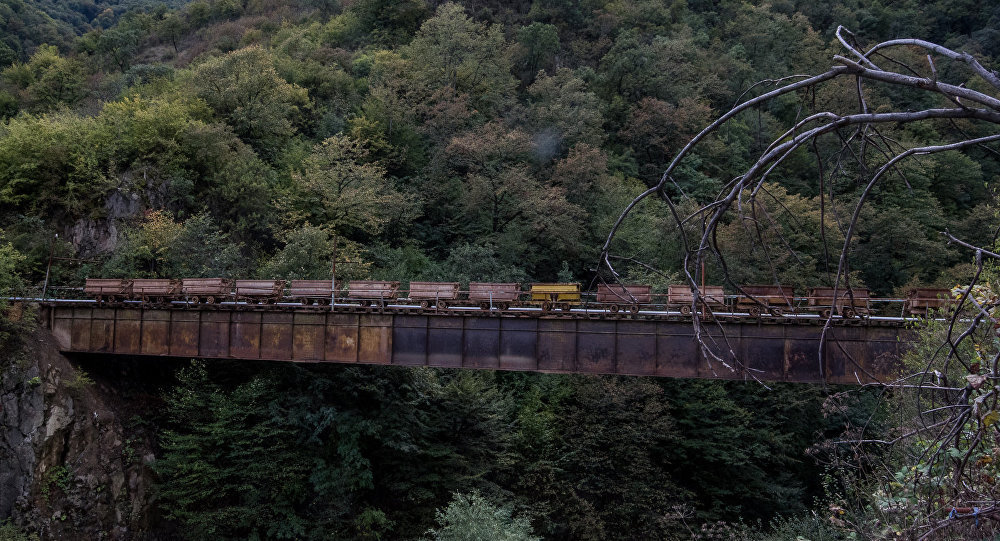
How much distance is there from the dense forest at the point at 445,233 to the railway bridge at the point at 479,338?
98.4 inches

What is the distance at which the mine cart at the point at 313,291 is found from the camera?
21.2 meters

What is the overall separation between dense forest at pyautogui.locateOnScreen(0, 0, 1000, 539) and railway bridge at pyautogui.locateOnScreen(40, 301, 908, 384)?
250 centimetres

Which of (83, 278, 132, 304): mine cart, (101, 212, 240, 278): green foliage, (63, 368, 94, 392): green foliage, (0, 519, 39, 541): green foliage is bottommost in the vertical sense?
(0, 519, 39, 541): green foliage

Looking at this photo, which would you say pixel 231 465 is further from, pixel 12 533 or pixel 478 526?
pixel 478 526

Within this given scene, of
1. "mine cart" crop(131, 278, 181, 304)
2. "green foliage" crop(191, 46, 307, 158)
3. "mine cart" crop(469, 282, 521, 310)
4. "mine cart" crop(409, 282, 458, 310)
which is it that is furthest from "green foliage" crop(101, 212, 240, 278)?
"mine cart" crop(469, 282, 521, 310)

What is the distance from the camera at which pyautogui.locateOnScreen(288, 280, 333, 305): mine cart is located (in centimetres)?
2123

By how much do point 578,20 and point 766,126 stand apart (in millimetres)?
22761

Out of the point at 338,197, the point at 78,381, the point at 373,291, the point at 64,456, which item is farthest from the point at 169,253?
the point at 373,291

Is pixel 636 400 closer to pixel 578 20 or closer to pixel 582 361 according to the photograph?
pixel 582 361

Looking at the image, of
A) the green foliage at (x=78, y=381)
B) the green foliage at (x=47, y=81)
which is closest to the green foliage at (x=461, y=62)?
the green foliage at (x=47, y=81)

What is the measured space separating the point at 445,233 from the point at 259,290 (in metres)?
19.1

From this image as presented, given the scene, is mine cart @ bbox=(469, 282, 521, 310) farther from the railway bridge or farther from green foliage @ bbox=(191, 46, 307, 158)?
green foliage @ bbox=(191, 46, 307, 158)

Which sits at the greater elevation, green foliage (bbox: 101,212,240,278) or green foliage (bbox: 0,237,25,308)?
green foliage (bbox: 101,212,240,278)

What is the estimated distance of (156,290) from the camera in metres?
22.2
